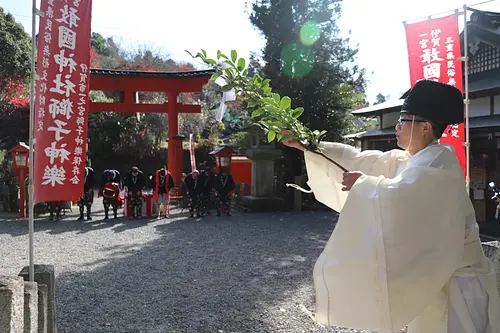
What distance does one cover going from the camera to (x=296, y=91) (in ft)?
46.1

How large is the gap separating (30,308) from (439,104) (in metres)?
2.28

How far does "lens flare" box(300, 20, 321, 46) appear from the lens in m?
14.1

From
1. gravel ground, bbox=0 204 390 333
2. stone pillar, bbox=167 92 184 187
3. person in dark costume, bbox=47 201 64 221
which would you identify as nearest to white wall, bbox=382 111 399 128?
gravel ground, bbox=0 204 390 333

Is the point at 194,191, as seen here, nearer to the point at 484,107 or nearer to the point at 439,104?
the point at 484,107

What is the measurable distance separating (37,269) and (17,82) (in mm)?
20358

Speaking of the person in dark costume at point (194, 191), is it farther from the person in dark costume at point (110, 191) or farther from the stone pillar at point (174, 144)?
the stone pillar at point (174, 144)

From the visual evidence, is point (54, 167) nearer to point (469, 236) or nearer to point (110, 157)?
point (469, 236)

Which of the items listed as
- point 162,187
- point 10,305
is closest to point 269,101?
point 10,305

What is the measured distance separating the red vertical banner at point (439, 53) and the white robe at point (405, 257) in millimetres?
3985

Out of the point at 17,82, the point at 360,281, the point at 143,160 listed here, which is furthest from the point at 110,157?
the point at 360,281

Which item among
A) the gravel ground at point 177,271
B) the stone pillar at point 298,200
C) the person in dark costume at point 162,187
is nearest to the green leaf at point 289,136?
the gravel ground at point 177,271

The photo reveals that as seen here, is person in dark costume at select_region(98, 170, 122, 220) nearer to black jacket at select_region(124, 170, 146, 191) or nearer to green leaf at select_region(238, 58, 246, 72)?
black jacket at select_region(124, 170, 146, 191)

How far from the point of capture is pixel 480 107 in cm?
1051

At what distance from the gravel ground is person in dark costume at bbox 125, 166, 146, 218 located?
2.36 feet
